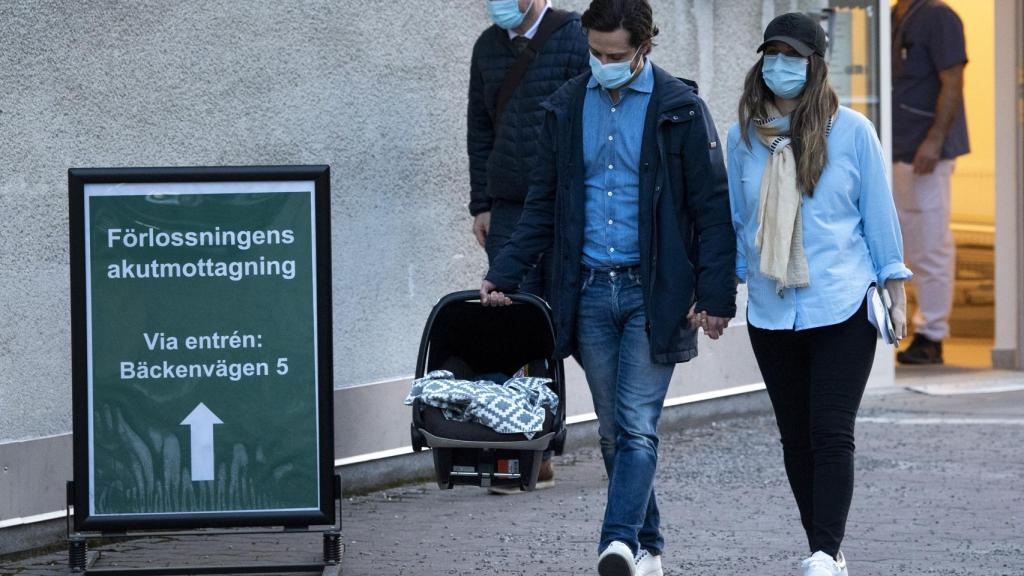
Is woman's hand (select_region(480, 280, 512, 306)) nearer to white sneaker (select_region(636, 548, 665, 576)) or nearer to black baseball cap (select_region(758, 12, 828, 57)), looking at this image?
white sneaker (select_region(636, 548, 665, 576))

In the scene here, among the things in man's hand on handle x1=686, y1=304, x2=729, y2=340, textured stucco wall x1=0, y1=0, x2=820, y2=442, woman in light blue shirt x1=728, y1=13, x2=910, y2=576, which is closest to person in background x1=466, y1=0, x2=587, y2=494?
textured stucco wall x1=0, y1=0, x2=820, y2=442

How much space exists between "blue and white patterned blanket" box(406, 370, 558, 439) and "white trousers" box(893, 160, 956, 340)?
6.49 meters

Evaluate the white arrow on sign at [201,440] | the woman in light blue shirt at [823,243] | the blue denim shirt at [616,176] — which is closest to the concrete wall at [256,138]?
the white arrow on sign at [201,440]

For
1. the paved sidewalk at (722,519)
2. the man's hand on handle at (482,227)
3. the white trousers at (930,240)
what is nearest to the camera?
the paved sidewalk at (722,519)

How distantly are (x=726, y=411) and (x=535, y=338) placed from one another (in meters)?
3.66

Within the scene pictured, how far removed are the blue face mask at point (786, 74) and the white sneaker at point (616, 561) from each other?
1499 mm

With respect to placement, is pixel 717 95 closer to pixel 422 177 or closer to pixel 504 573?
pixel 422 177

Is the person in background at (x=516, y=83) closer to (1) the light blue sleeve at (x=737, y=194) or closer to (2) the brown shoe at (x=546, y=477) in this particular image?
(2) the brown shoe at (x=546, y=477)

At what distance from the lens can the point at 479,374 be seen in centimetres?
605

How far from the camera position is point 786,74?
5.36 m

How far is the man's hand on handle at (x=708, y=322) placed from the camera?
17.6 ft

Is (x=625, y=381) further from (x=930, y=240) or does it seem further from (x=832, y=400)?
(x=930, y=240)

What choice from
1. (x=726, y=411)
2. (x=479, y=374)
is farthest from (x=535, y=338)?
(x=726, y=411)

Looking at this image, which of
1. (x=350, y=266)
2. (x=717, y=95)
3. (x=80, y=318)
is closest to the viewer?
(x=80, y=318)
